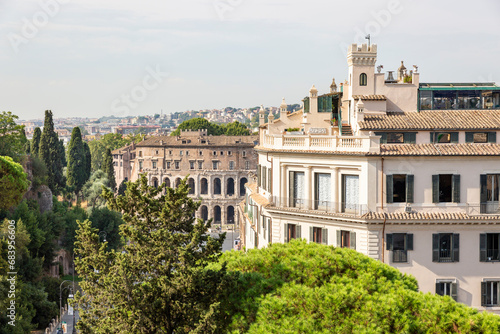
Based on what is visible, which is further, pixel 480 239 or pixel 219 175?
pixel 219 175

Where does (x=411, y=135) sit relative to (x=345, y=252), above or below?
above

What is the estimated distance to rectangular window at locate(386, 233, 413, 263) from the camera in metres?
33.1

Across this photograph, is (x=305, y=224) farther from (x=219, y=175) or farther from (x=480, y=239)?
(x=219, y=175)

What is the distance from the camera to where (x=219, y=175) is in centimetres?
12375

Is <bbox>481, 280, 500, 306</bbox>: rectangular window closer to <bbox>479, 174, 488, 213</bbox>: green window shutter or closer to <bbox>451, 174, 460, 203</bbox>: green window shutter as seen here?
<bbox>479, 174, 488, 213</bbox>: green window shutter

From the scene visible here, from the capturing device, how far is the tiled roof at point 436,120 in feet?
113

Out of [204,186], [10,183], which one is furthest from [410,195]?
[204,186]

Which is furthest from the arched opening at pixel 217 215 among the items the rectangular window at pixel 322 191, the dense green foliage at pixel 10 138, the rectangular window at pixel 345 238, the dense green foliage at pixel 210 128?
the rectangular window at pixel 345 238

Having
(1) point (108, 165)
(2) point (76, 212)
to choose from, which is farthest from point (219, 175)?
(2) point (76, 212)

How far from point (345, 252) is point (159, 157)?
100181 millimetres

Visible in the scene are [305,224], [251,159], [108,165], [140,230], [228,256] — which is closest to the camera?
[140,230]

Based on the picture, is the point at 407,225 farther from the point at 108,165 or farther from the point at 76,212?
the point at 108,165

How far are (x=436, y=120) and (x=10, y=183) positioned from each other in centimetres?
3826

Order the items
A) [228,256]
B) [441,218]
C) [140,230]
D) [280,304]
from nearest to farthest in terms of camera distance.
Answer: [280,304]
[140,230]
[228,256]
[441,218]
